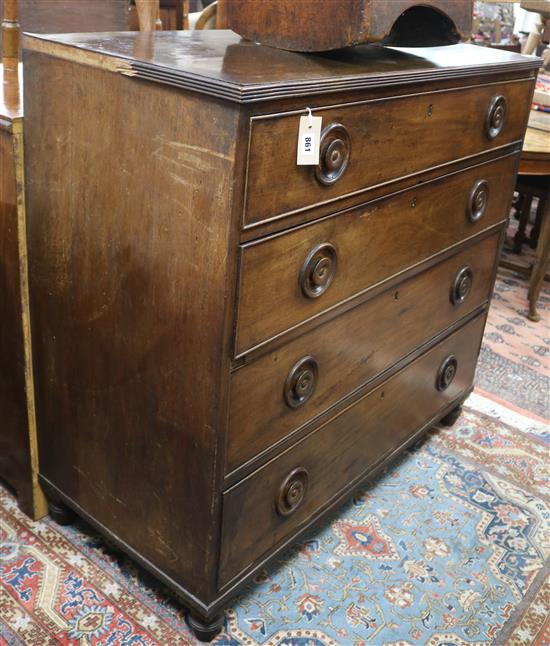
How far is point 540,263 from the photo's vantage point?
3.35 meters

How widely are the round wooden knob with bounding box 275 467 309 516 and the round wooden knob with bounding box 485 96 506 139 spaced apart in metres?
0.99

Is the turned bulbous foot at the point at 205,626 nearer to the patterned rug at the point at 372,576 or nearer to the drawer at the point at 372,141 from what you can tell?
the patterned rug at the point at 372,576

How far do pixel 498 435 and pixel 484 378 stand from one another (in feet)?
1.34

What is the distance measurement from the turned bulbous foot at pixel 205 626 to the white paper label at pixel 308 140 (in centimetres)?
101

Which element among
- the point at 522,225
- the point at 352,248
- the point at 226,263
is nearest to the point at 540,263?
the point at 522,225

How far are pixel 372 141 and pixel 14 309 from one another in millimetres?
905

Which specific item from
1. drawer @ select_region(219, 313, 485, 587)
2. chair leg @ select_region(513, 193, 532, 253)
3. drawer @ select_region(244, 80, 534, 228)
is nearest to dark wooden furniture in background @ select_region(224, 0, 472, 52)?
drawer @ select_region(244, 80, 534, 228)

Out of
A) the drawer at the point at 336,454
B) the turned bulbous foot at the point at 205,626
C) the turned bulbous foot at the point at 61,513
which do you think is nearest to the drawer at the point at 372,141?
the drawer at the point at 336,454

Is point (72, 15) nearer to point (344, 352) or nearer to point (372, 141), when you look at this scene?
point (372, 141)

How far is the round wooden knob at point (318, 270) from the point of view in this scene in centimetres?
145

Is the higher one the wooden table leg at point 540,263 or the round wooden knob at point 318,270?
the round wooden knob at point 318,270

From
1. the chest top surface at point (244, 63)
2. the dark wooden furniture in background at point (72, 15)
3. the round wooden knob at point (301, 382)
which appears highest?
the chest top surface at point (244, 63)

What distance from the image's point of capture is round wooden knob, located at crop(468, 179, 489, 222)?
201 cm

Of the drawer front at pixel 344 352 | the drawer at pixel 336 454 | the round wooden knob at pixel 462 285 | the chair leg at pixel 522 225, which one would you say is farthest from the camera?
the chair leg at pixel 522 225
